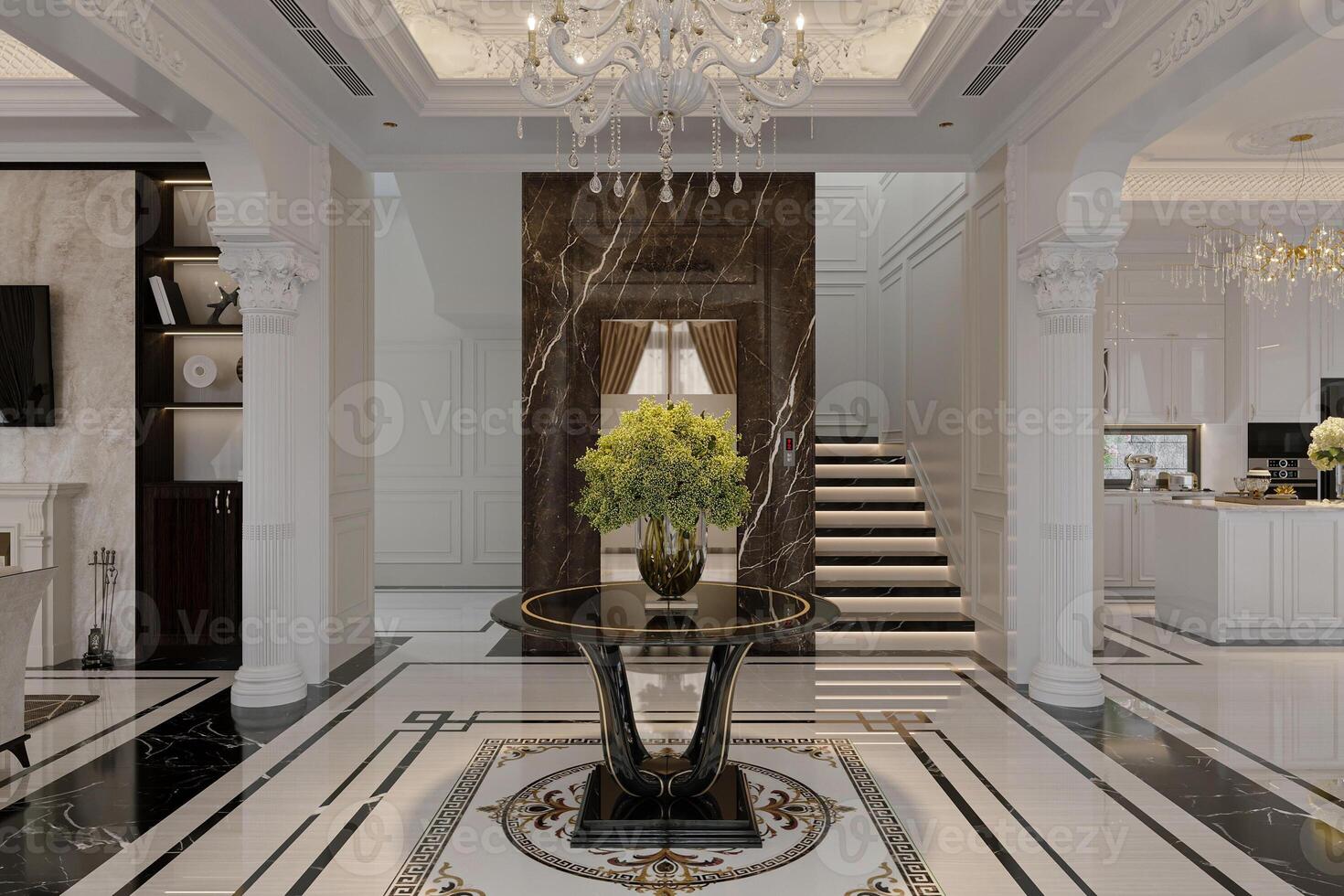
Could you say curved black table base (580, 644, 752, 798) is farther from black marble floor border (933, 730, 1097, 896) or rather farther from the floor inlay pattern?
black marble floor border (933, 730, 1097, 896)

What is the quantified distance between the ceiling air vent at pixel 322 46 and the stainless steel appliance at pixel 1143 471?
24.1 ft

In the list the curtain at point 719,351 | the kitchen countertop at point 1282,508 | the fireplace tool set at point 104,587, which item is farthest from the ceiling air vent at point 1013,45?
the fireplace tool set at point 104,587

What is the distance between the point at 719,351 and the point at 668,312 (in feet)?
1.45

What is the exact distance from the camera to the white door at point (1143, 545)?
775cm

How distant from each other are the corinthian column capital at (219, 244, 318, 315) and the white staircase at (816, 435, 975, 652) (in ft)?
13.5

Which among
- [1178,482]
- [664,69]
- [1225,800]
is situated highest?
[664,69]

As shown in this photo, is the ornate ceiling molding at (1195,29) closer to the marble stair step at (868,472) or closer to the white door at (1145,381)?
the marble stair step at (868,472)

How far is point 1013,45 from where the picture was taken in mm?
4098

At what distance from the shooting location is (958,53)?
421cm

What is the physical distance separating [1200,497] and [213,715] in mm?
7609

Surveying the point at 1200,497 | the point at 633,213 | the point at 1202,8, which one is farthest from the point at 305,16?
the point at 1200,497

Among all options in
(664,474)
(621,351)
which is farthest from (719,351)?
(664,474)

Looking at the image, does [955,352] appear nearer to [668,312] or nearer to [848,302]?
[668,312]

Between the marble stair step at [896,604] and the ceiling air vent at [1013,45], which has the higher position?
the ceiling air vent at [1013,45]
